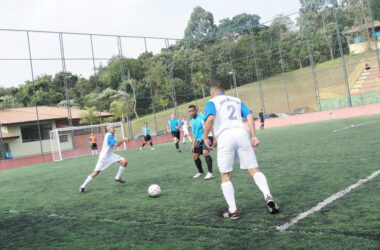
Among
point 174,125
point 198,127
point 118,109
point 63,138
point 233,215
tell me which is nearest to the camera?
point 233,215

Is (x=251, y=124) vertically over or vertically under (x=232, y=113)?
under

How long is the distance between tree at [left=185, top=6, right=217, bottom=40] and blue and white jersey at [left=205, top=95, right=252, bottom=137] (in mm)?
86448

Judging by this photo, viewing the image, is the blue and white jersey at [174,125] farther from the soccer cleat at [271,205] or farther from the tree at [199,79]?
the tree at [199,79]

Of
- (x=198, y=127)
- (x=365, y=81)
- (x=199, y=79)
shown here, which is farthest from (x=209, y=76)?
(x=198, y=127)

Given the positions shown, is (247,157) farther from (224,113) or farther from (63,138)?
(63,138)

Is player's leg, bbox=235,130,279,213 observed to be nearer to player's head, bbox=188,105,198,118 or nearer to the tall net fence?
player's head, bbox=188,105,198,118

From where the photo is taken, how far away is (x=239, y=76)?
4800 centimetres

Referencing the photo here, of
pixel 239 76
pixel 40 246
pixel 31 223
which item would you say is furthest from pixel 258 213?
pixel 239 76

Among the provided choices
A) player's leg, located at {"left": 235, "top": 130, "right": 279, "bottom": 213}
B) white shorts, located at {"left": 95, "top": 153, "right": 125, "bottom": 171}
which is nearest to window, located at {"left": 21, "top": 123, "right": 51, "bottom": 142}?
white shorts, located at {"left": 95, "top": 153, "right": 125, "bottom": 171}

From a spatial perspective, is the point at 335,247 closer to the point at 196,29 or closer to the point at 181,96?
the point at 181,96

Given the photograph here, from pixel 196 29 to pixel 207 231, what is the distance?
294ft

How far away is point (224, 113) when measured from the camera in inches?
185

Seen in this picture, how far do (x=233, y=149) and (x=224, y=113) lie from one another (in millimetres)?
502

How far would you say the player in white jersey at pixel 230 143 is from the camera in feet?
15.0
